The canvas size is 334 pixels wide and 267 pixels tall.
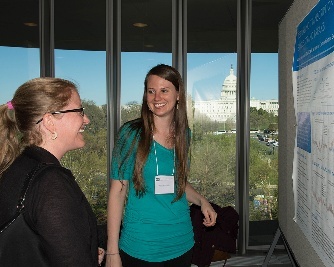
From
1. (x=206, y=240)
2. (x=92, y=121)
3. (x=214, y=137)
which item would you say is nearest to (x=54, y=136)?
(x=206, y=240)

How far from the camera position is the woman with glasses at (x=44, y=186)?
0.83m

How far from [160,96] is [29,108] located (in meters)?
0.73

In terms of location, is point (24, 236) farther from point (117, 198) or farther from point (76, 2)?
point (76, 2)

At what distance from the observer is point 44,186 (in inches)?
33.1

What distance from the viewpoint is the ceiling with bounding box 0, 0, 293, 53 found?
13.3 ft

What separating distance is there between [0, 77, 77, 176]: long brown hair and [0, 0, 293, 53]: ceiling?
3167mm

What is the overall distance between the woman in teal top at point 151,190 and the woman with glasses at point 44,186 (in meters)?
0.56

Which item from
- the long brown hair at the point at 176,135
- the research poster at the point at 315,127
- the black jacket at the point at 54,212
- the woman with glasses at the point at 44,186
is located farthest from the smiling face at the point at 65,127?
the research poster at the point at 315,127

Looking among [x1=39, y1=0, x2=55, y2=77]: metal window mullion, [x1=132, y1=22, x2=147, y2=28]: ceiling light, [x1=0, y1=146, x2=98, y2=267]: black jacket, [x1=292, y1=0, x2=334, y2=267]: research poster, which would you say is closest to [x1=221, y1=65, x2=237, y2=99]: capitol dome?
[x1=132, y1=22, x2=147, y2=28]: ceiling light

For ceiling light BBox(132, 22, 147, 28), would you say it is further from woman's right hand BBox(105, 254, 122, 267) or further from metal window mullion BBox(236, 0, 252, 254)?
woman's right hand BBox(105, 254, 122, 267)

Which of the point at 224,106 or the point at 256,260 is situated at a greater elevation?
the point at 224,106

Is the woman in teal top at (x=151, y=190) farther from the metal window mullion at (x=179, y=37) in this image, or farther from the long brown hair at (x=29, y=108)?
the metal window mullion at (x=179, y=37)

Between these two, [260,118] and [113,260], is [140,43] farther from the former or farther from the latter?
[113,260]

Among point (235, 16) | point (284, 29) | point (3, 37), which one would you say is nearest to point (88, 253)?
point (284, 29)
